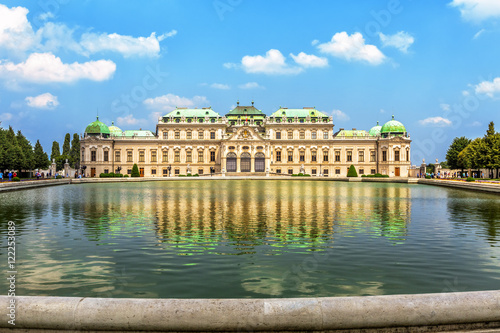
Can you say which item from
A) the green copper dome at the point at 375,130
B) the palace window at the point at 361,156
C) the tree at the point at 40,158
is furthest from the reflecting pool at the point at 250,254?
the green copper dome at the point at 375,130

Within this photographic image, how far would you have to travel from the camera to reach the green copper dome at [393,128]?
117m

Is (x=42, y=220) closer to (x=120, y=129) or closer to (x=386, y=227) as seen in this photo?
(x=386, y=227)

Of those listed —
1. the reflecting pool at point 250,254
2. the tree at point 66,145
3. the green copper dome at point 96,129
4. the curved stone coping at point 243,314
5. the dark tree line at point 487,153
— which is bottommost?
the reflecting pool at point 250,254

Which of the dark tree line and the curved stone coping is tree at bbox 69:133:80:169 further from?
the curved stone coping

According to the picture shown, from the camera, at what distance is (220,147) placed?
113 metres

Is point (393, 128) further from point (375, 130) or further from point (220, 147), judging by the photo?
point (220, 147)

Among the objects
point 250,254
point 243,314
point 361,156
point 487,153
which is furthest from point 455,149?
point 243,314

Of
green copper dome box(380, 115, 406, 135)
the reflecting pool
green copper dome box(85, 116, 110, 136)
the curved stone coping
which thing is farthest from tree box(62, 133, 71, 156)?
the curved stone coping

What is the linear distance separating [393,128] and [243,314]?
393 ft

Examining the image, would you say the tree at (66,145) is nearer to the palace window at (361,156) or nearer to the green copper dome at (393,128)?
the palace window at (361,156)

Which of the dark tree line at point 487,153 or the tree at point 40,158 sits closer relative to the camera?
the dark tree line at point 487,153

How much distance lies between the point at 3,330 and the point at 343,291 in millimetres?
6852

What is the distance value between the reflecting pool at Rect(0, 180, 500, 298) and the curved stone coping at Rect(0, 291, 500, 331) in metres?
3.62

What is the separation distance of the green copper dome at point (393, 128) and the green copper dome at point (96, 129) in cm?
8127
